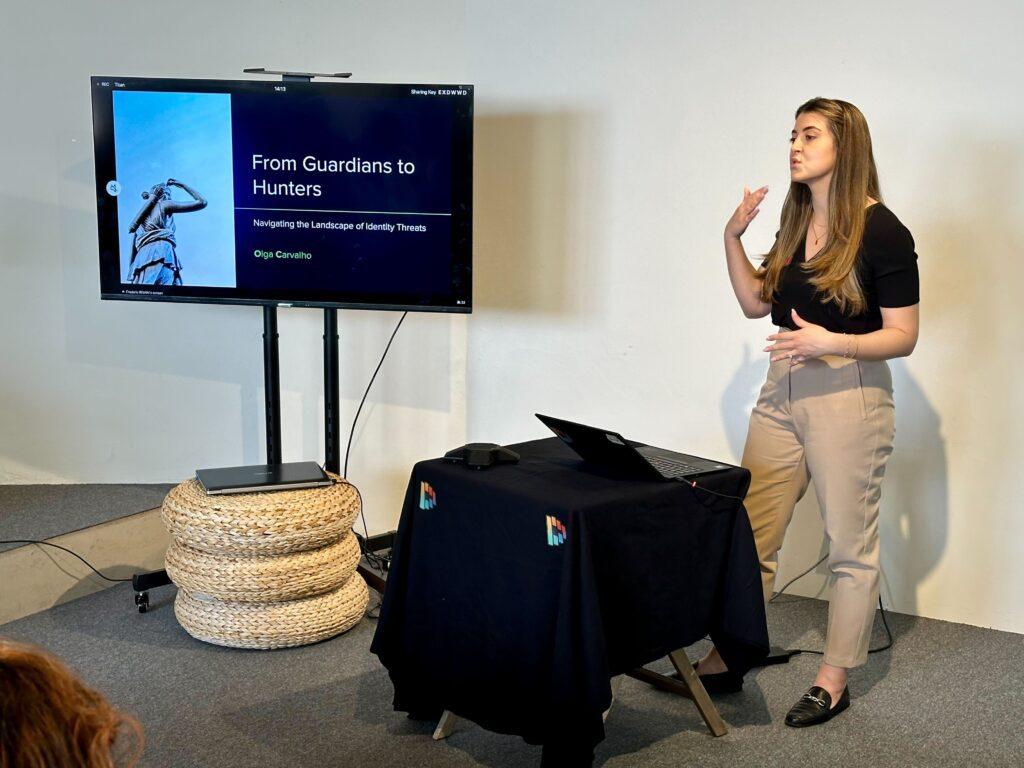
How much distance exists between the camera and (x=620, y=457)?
2365mm

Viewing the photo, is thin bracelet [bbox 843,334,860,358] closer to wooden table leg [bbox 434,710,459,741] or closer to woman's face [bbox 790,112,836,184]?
woman's face [bbox 790,112,836,184]

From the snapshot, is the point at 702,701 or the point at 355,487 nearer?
the point at 702,701

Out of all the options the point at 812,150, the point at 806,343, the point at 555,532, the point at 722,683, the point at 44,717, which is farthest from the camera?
the point at 722,683

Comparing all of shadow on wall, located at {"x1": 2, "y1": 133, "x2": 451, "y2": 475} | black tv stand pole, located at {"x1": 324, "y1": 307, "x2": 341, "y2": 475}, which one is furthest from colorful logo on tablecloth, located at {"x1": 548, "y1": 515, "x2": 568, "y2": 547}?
shadow on wall, located at {"x1": 2, "y1": 133, "x2": 451, "y2": 475}

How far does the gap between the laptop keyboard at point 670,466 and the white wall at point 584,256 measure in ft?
4.00

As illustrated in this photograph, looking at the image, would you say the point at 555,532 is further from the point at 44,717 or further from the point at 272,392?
the point at 272,392

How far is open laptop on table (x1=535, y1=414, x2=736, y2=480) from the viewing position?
7.54ft

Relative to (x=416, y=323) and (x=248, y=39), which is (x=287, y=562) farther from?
(x=248, y=39)

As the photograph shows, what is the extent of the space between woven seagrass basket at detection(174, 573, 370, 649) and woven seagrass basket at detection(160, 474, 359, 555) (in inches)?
6.6

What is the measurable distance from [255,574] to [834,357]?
1.69 meters

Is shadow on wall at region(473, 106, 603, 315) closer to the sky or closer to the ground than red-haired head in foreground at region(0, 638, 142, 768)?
closer to the sky

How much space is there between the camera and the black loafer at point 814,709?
2654 millimetres

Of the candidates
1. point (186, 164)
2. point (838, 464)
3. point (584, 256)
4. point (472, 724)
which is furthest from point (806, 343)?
point (186, 164)

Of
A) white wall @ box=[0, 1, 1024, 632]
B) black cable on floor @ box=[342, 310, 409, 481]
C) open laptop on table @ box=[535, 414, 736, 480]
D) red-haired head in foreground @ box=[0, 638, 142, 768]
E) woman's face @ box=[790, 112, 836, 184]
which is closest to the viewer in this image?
red-haired head in foreground @ box=[0, 638, 142, 768]
